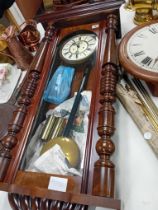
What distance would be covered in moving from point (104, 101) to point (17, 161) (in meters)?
0.25

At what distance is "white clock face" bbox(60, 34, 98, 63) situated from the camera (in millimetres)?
768

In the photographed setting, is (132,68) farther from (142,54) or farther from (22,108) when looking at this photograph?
(22,108)

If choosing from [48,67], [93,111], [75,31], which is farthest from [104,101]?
[75,31]

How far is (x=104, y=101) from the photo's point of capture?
60cm

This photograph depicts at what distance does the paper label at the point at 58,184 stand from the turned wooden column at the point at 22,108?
0.38 ft

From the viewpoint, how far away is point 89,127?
582mm

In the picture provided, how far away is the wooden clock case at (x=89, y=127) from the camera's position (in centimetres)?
48

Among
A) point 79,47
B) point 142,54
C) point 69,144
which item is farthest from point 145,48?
point 69,144

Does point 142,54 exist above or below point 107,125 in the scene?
above

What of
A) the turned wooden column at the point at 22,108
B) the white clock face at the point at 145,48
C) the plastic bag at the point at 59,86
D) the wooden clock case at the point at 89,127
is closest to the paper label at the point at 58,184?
the wooden clock case at the point at 89,127

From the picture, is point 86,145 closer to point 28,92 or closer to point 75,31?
point 28,92

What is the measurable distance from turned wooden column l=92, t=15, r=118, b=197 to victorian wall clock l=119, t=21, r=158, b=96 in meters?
0.03

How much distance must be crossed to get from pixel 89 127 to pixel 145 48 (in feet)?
0.96

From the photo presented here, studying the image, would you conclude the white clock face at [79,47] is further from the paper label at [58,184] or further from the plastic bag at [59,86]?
the paper label at [58,184]
